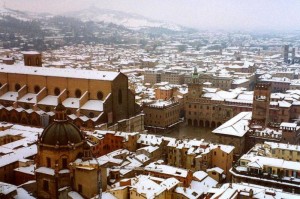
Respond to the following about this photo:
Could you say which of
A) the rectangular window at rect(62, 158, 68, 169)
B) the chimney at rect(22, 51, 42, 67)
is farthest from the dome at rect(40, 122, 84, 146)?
the chimney at rect(22, 51, 42, 67)

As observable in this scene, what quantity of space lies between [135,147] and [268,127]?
20.1 metres

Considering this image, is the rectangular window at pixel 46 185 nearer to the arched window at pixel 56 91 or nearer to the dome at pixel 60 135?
the dome at pixel 60 135

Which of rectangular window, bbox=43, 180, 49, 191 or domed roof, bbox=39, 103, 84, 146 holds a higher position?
domed roof, bbox=39, 103, 84, 146

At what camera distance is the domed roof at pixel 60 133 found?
117ft

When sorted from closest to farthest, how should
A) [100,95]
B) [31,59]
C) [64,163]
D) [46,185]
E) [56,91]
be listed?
1. [46,185]
2. [64,163]
3. [100,95]
4. [56,91]
5. [31,59]

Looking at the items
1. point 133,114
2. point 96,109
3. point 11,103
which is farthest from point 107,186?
point 11,103

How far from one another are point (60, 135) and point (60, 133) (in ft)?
0.62

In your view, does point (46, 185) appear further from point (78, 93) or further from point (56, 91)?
point (56, 91)

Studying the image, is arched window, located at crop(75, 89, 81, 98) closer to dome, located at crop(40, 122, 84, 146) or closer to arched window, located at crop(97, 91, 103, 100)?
arched window, located at crop(97, 91, 103, 100)

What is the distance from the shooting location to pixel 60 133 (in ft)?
118

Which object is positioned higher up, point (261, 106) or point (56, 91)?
point (56, 91)

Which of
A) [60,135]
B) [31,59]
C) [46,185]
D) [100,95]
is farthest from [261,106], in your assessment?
[31,59]

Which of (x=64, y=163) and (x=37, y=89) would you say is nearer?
(x=64, y=163)

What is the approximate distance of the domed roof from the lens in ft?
117
